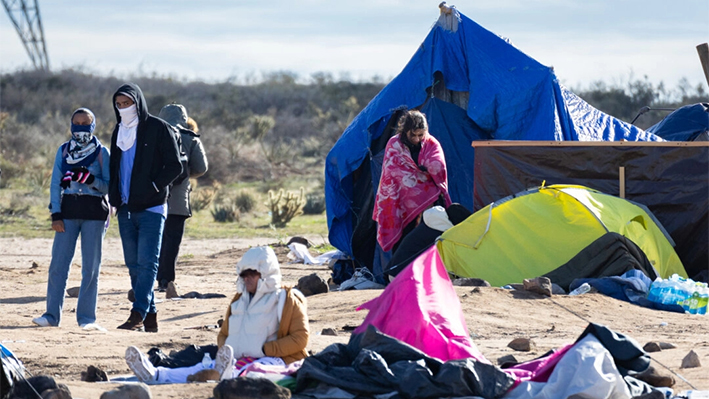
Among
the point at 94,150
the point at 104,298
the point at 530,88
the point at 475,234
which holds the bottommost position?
the point at 104,298

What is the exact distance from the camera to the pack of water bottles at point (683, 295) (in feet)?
27.1

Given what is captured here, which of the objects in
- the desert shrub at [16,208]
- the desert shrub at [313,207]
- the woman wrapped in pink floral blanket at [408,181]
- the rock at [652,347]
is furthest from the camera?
the desert shrub at [313,207]

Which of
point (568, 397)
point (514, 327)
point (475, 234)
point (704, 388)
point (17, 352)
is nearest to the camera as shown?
point (568, 397)

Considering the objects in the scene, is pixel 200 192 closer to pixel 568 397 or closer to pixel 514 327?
pixel 514 327

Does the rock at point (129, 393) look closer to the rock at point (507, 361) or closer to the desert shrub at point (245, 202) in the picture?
the rock at point (507, 361)

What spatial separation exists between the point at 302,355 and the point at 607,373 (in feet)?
5.27

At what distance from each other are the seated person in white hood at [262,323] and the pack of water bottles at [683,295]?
409 cm

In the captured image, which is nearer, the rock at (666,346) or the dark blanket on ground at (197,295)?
the rock at (666,346)

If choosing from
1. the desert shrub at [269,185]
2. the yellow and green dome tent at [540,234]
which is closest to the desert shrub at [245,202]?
the desert shrub at [269,185]

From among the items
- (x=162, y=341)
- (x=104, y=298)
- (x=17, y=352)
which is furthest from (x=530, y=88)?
(x=17, y=352)

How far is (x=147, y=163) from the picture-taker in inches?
285

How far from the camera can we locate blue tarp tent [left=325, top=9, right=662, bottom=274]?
35.4ft

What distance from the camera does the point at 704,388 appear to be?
501cm

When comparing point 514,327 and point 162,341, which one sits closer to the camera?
point 162,341
